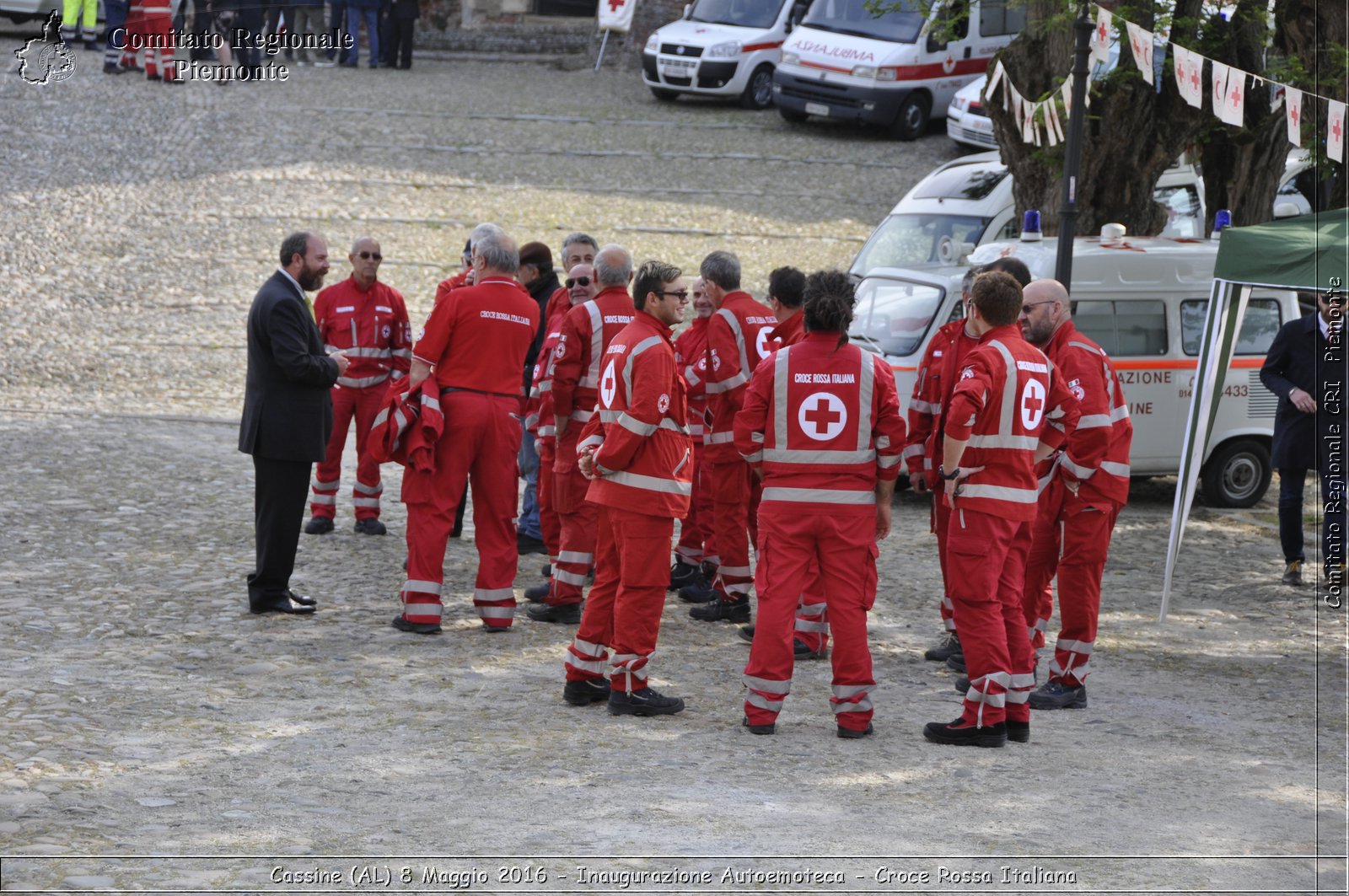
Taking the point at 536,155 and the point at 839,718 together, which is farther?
the point at 536,155

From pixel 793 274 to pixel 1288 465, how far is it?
14.2 ft

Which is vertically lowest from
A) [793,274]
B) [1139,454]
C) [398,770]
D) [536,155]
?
[398,770]

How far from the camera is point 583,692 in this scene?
280 inches

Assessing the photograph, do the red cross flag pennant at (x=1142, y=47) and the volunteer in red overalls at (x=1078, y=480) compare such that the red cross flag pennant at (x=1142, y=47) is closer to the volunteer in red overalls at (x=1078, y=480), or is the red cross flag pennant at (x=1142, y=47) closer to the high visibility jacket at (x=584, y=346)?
the volunteer in red overalls at (x=1078, y=480)

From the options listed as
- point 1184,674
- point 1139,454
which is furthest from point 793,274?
point 1139,454

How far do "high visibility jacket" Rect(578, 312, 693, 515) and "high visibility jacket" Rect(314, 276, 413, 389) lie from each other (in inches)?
139

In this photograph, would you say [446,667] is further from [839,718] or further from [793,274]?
[793,274]

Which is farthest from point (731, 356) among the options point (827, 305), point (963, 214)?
point (963, 214)

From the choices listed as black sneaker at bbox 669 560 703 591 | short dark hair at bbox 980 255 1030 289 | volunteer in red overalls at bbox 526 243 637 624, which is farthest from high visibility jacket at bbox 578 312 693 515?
black sneaker at bbox 669 560 703 591

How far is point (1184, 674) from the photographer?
27.6 ft

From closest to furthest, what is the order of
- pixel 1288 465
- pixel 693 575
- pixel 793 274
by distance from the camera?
pixel 793 274 → pixel 693 575 → pixel 1288 465

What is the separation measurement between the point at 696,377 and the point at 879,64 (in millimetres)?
16292

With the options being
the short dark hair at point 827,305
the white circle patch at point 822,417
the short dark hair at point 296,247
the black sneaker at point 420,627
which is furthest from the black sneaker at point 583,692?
the short dark hair at point 296,247

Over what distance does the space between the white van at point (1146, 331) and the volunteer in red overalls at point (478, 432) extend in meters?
4.66
